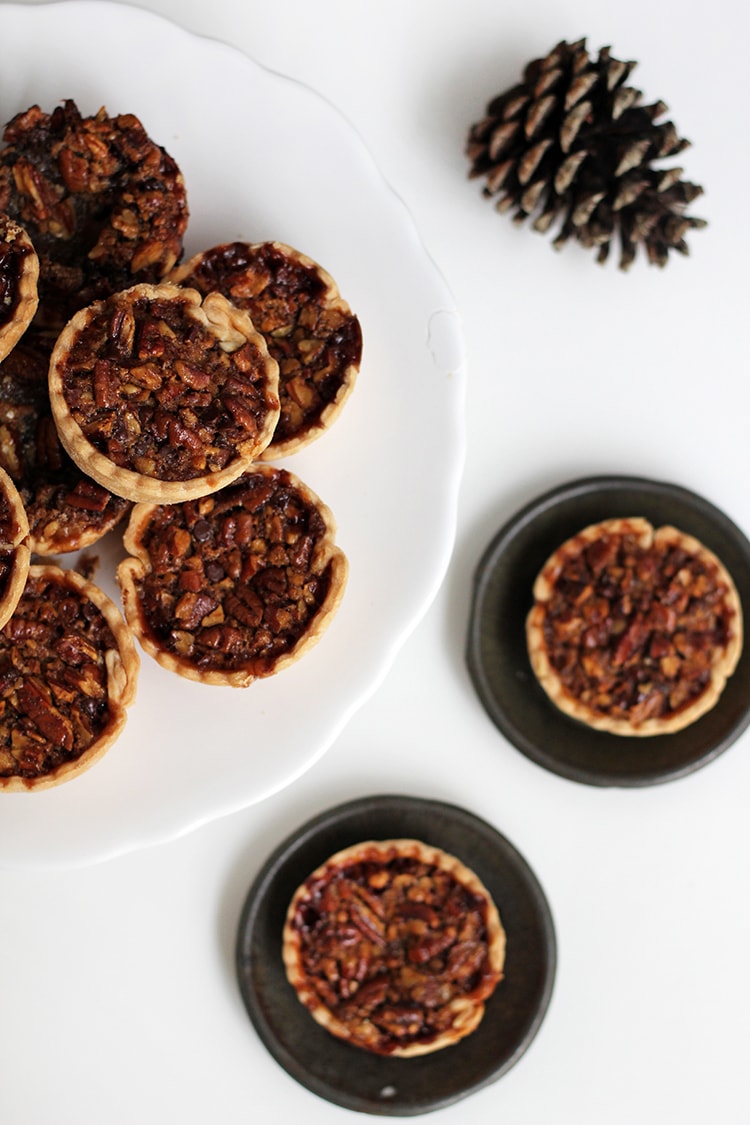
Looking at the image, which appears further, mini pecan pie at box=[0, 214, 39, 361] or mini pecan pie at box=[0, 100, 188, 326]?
mini pecan pie at box=[0, 100, 188, 326]

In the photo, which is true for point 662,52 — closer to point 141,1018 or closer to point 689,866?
point 689,866

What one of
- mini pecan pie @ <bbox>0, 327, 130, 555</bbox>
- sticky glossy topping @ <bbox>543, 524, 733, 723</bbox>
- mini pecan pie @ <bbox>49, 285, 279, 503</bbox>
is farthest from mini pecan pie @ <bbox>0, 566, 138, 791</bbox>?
sticky glossy topping @ <bbox>543, 524, 733, 723</bbox>

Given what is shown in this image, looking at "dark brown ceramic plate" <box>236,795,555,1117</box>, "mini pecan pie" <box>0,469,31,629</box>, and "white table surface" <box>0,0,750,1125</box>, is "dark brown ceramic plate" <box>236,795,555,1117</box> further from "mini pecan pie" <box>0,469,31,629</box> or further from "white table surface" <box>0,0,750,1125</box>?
"mini pecan pie" <box>0,469,31,629</box>

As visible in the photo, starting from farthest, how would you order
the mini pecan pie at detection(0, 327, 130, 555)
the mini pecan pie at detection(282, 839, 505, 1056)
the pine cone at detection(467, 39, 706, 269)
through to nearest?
1. the mini pecan pie at detection(282, 839, 505, 1056)
2. the pine cone at detection(467, 39, 706, 269)
3. the mini pecan pie at detection(0, 327, 130, 555)

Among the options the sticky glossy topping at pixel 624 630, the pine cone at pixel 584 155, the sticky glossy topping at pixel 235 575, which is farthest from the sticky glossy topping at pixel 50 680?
the pine cone at pixel 584 155

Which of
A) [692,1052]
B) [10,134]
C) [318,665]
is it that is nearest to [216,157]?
[10,134]
